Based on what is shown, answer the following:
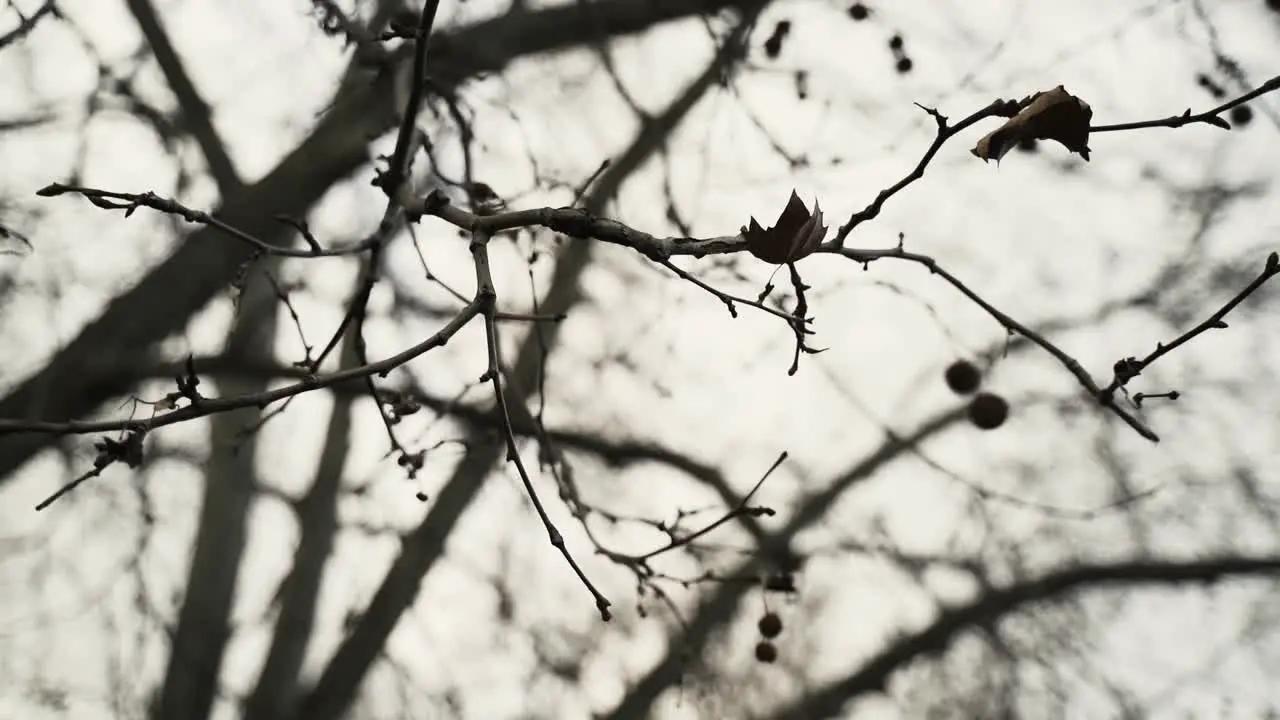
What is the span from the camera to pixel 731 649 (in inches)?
36.2

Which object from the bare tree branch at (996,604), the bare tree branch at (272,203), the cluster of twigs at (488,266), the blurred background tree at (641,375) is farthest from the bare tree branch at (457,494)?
the bare tree branch at (996,604)

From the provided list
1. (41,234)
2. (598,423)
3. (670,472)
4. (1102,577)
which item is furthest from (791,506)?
A: (41,234)

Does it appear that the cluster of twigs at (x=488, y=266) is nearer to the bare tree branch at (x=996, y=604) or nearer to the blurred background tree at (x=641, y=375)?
the blurred background tree at (x=641, y=375)

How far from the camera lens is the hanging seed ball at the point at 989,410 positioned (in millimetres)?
944

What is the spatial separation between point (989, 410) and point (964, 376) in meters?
0.05

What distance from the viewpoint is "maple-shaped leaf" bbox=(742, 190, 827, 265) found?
0.39 metres

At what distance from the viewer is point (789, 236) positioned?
40 cm

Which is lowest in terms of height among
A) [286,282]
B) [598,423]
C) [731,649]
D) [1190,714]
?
[1190,714]

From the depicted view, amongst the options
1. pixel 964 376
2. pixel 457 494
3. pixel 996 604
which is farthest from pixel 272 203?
pixel 996 604

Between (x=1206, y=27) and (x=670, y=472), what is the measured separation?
85cm

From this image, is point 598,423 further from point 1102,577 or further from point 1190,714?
point 1190,714

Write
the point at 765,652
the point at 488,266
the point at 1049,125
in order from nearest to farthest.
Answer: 1. the point at 1049,125
2. the point at 488,266
3. the point at 765,652

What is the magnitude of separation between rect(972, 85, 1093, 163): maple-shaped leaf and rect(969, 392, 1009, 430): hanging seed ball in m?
0.60

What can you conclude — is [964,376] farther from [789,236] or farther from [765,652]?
[789,236]
